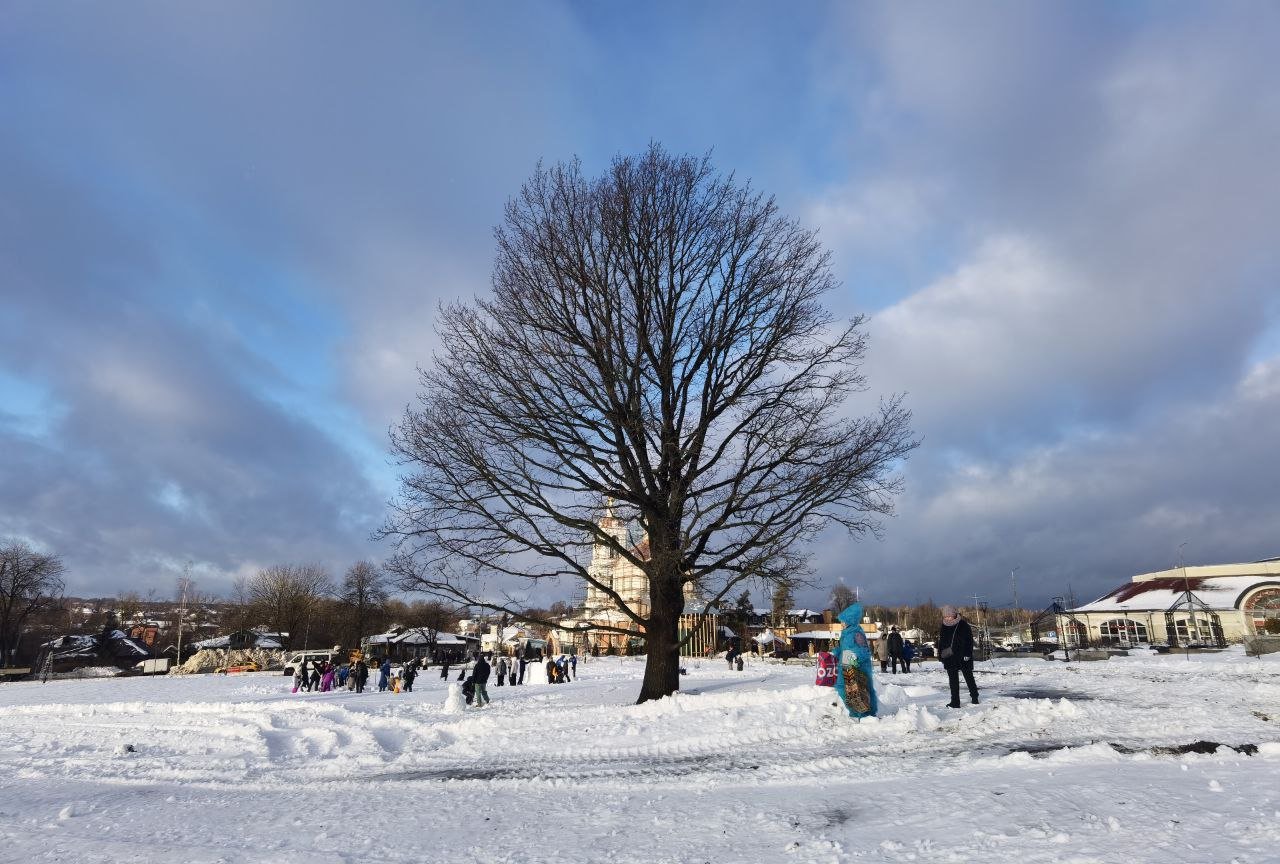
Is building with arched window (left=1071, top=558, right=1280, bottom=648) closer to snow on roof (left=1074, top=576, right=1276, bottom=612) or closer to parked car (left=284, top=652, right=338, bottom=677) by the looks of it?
snow on roof (left=1074, top=576, right=1276, bottom=612)

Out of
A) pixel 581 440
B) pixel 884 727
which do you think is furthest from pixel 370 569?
pixel 884 727

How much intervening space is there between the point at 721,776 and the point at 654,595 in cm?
774

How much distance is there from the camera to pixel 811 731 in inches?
418

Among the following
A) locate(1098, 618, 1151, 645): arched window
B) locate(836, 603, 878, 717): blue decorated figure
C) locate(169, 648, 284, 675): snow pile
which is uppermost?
locate(836, 603, 878, 717): blue decorated figure

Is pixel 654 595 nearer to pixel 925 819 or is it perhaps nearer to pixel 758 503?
pixel 758 503

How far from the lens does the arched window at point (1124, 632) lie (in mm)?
56688

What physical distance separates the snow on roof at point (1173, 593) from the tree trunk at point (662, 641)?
55.8 meters

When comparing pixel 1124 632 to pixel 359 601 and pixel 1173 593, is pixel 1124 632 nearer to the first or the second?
pixel 1173 593

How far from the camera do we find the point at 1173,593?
5941cm

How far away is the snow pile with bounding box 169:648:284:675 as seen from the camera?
199 ft

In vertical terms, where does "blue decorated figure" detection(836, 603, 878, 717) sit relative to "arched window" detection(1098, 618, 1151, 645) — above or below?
above

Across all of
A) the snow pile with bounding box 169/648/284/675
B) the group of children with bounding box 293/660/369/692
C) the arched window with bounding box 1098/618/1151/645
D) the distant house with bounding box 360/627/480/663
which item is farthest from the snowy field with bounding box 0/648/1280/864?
the distant house with bounding box 360/627/480/663

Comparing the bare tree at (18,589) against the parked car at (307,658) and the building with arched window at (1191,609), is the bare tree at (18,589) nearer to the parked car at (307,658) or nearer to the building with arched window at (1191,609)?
the parked car at (307,658)

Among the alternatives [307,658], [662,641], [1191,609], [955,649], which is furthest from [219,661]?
[1191,609]
